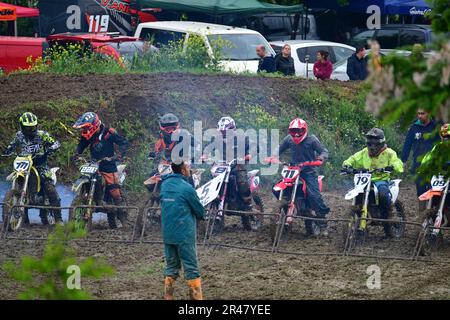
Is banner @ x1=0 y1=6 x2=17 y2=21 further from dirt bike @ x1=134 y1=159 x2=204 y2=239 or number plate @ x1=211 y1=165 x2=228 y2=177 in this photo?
number plate @ x1=211 y1=165 x2=228 y2=177

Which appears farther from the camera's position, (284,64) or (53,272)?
(284,64)

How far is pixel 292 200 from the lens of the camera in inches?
577

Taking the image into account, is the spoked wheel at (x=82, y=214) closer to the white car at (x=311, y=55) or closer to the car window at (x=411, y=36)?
the white car at (x=311, y=55)

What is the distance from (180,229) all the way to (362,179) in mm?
4240

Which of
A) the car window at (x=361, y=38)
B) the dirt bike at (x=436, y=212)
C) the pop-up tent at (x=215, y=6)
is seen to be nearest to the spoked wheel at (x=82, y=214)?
the dirt bike at (x=436, y=212)

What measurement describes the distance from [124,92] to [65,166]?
2.32m

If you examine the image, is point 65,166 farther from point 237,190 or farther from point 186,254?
point 186,254

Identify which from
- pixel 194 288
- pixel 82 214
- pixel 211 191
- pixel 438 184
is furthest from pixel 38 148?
pixel 438 184

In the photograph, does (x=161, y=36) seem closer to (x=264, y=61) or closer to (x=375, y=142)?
(x=264, y=61)

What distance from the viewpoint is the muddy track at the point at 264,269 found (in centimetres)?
1172

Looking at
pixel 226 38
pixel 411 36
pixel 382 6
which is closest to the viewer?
pixel 226 38

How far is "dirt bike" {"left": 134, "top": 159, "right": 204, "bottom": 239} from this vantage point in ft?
48.3

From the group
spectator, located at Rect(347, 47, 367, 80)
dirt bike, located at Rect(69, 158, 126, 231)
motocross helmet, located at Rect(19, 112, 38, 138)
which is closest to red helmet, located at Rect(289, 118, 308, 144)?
dirt bike, located at Rect(69, 158, 126, 231)

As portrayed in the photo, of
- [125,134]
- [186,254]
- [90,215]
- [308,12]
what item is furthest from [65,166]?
[308,12]
